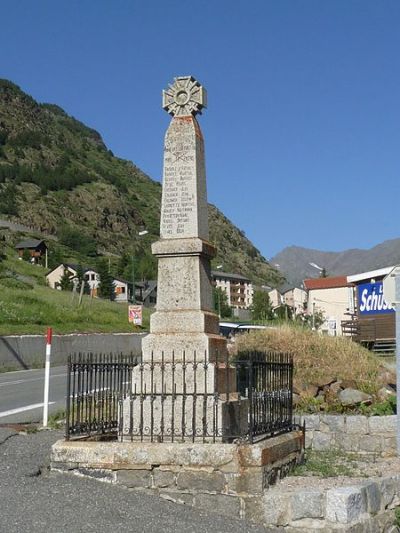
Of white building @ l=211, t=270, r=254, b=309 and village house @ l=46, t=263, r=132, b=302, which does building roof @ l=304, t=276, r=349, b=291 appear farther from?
white building @ l=211, t=270, r=254, b=309

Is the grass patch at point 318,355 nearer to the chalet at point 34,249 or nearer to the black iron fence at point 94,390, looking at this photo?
the black iron fence at point 94,390

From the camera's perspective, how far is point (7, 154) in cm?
17475

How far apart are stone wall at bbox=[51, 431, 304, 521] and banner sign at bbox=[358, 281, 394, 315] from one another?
17.4m

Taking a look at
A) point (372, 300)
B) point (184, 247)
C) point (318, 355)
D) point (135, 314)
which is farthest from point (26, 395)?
point (135, 314)

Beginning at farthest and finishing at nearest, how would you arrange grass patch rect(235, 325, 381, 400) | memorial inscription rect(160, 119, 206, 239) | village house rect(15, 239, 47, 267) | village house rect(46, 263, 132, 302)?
village house rect(15, 239, 47, 267) < village house rect(46, 263, 132, 302) < grass patch rect(235, 325, 381, 400) < memorial inscription rect(160, 119, 206, 239)

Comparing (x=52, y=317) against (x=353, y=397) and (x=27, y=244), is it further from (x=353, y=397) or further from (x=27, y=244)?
(x=27, y=244)

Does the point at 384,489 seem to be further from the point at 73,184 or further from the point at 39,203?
the point at 73,184

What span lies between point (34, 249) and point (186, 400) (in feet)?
333

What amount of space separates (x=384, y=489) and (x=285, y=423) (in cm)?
162

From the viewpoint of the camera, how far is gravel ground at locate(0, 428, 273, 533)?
6.38 metres

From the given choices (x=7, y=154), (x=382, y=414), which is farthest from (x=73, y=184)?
(x=382, y=414)

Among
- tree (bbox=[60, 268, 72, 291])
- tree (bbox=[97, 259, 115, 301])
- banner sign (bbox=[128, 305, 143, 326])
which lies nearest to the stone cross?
banner sign (bbox=[128, 305, 143, 326])

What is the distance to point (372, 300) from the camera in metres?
25.2

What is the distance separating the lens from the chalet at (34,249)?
10326cm
